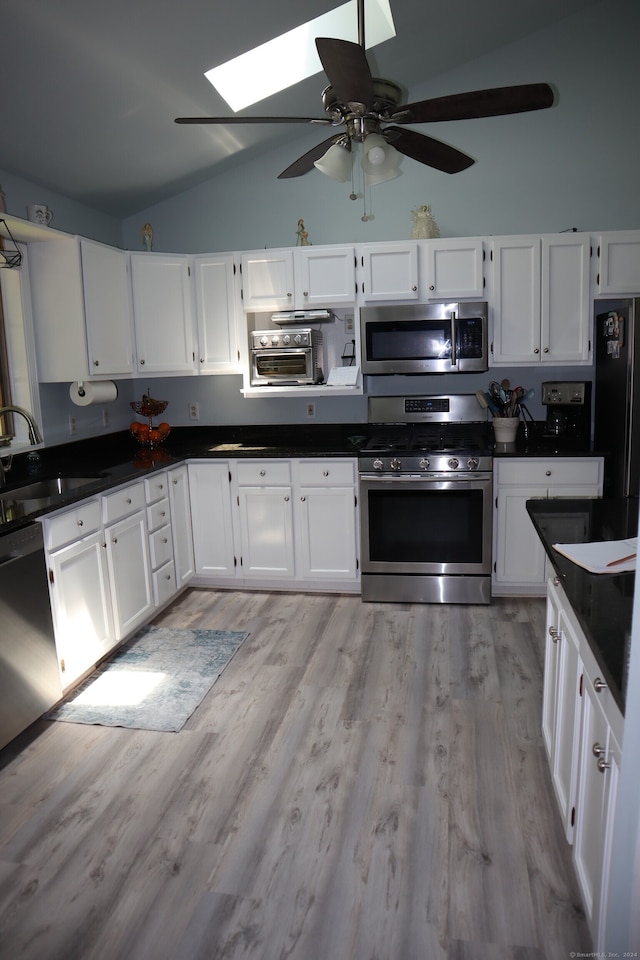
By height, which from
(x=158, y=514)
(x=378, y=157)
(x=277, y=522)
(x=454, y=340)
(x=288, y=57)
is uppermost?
(x=288, y=57)

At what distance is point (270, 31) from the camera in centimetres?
294

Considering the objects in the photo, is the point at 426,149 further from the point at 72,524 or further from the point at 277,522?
the point at 277,522

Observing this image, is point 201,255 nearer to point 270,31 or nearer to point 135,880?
point 270,31

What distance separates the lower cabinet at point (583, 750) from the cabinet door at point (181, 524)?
98.4 inches

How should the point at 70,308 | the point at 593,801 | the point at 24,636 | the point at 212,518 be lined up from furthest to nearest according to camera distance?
the point at 212,518, the point at 70,308, the point at 24,636, the point at 593,801

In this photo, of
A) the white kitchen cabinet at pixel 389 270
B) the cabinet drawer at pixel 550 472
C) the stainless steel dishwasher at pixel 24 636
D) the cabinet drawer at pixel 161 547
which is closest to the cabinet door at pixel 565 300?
the cabinet drawer at pixel 550 472

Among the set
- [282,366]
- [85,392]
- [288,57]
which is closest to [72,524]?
[85,392]

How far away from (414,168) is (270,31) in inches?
66.4

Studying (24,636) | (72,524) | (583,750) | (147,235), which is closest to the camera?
(583,750)

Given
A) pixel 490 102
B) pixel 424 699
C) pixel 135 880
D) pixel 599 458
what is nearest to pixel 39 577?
pixel 135 880

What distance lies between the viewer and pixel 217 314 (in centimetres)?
437

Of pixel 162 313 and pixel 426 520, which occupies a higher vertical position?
pixel 162 313

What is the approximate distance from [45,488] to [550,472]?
2.79 m

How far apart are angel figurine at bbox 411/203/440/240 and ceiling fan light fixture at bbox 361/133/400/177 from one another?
70.6 inches
